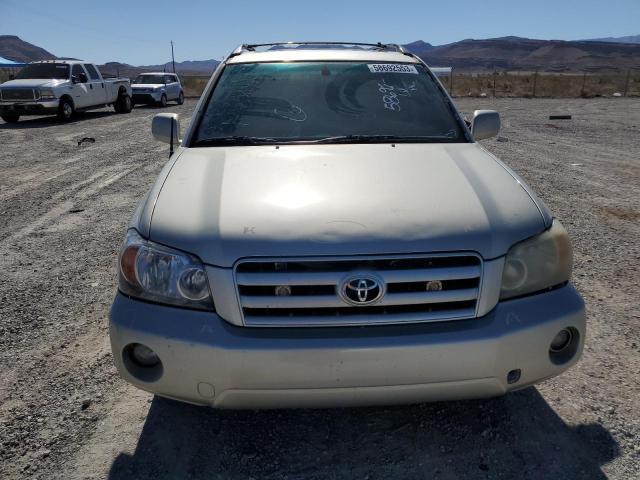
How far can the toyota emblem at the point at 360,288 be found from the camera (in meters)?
2.09

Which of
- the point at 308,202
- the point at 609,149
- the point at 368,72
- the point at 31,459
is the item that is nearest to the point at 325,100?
the point at 368,72

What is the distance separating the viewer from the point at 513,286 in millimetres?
2246

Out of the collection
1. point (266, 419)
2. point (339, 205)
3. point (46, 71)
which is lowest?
point (266, 419)

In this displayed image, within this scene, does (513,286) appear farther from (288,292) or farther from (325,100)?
(325,100)

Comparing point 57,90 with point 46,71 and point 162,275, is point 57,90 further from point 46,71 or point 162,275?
point 162,275

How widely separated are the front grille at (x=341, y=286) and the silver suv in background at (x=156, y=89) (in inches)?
897

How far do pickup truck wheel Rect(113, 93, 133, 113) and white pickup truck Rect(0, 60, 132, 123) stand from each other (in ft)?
0.34

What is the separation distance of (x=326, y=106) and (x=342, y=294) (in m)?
1.75

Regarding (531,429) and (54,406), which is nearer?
(531,429)

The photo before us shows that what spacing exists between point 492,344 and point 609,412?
43.4 inches

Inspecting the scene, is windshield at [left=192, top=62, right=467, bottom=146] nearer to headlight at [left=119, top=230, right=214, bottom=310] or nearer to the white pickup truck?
headlight at [left=119, top=230, right=214, bottom=310]

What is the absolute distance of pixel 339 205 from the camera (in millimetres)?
2342

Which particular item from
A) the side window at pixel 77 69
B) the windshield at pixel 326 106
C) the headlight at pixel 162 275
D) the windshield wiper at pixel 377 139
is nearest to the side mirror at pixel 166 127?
the windshield at pixel 326 106

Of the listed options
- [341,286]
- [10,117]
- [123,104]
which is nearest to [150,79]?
[123,104]
